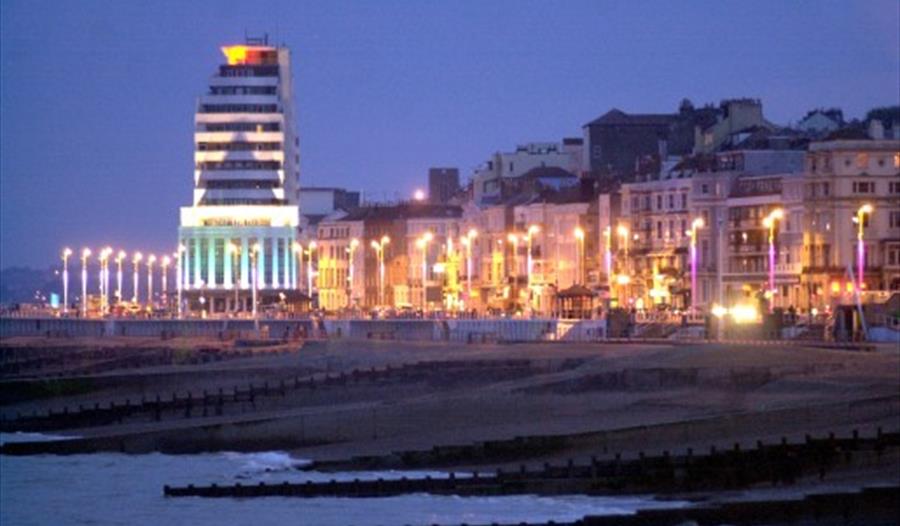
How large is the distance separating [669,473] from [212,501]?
30.8 feet

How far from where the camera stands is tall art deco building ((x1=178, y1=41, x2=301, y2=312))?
185 meters

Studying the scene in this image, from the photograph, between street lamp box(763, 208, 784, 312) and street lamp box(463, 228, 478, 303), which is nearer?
street lamp box(763, 208, 784, 312)

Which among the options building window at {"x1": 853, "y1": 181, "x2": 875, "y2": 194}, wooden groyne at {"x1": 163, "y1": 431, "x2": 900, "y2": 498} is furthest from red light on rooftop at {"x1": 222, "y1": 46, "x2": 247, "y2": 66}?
wooden groyne at {"x1": 163, "y1": 431, "x2": 900, "y2": 498}

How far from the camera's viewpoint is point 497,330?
11250 cm

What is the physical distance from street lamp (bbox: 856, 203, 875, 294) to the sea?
38851 mm

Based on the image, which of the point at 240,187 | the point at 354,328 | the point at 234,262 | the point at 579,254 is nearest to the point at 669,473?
the point at 354,328

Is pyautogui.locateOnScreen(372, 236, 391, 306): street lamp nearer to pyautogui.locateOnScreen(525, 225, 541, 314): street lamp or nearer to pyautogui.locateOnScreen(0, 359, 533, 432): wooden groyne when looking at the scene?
pyautogui.locateOnScreen(525, 225, 541, 314): street lamp

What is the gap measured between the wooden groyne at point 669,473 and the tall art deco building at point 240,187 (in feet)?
436

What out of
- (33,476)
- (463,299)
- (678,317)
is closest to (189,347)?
(678,317)

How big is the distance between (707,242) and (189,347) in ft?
83.1

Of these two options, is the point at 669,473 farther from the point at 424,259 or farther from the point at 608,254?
the point at 424,259

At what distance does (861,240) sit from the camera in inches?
4112

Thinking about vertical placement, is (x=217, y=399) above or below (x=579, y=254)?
below

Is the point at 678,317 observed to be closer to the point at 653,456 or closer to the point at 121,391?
the point at 121,391
